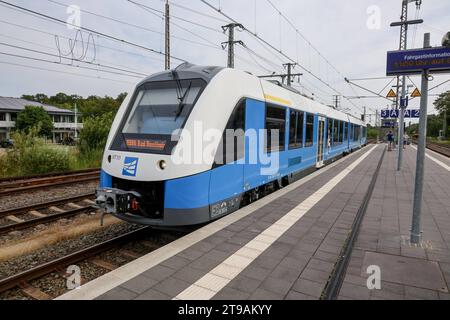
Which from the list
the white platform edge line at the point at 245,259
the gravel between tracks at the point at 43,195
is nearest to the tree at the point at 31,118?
the gravel between tracks at the point at 43,195

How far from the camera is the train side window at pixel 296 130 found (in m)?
8.52

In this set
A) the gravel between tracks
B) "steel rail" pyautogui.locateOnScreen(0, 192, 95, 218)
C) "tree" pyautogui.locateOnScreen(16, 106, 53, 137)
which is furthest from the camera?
"tree" pyautogui.locateOnScreen(16, 106, 53, 137)

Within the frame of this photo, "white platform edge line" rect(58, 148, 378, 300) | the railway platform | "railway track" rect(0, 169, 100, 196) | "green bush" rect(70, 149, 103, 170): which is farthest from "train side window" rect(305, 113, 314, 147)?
"green bush" rect(70, 149, 103, 170)

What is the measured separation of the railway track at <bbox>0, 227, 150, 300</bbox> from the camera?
3621mm

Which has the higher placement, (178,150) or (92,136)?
(92,136)

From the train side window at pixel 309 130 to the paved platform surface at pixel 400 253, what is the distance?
11.3 feet

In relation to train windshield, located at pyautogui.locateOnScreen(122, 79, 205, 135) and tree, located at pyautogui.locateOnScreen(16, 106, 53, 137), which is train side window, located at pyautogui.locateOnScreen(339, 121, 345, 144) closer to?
train windshield, located at pyautogui.locateOnScreen(122, 79, 205, 135)

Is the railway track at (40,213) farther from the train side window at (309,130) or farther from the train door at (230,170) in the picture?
the train side window at (309,130)

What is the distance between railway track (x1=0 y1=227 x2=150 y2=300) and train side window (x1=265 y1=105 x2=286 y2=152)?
140 inches

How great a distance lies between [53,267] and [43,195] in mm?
5403

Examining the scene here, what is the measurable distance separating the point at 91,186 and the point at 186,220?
22.8ft

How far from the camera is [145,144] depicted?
4.93 meters

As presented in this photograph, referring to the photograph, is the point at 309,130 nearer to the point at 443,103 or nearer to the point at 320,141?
the point at 320,141

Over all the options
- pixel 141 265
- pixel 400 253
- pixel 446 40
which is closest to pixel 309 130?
pixel 446 40
